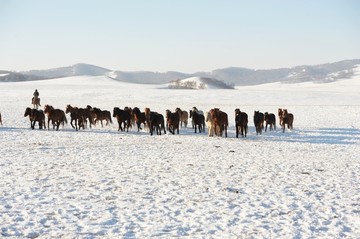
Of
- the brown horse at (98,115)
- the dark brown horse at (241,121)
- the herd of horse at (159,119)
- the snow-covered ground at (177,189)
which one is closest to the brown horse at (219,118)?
the herd of horse at (159,119)

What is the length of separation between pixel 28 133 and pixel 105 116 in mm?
6211

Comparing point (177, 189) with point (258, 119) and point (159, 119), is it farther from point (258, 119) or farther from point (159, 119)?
point (258, 119)

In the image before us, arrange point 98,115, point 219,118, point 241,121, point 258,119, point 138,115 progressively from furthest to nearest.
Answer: point 98,115 < point 138,115 < point 258,119 < point 241,121 < point 219,118

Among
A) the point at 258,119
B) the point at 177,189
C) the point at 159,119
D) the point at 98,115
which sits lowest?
the point at 177,189

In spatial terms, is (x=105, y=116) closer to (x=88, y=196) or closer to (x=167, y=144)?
(x=167, y=144)

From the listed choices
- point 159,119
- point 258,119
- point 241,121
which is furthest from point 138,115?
point 258,119

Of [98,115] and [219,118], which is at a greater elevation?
[98,115]

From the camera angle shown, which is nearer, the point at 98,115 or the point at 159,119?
the point at 159,119

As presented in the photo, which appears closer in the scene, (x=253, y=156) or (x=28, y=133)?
(x=253, y=156)

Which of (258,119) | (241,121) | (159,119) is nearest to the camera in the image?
(241,121)

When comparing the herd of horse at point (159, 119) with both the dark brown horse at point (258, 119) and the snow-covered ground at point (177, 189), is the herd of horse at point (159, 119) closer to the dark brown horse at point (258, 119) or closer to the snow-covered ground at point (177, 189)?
the dark brown horse at point (258, 119)

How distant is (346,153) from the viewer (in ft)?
59.6

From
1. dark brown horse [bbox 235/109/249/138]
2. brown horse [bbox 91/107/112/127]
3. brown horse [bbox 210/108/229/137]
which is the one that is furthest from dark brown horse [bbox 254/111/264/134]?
brown horse [bbox 91/107/112/127]

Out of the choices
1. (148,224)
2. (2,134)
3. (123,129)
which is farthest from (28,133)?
(148,224)
